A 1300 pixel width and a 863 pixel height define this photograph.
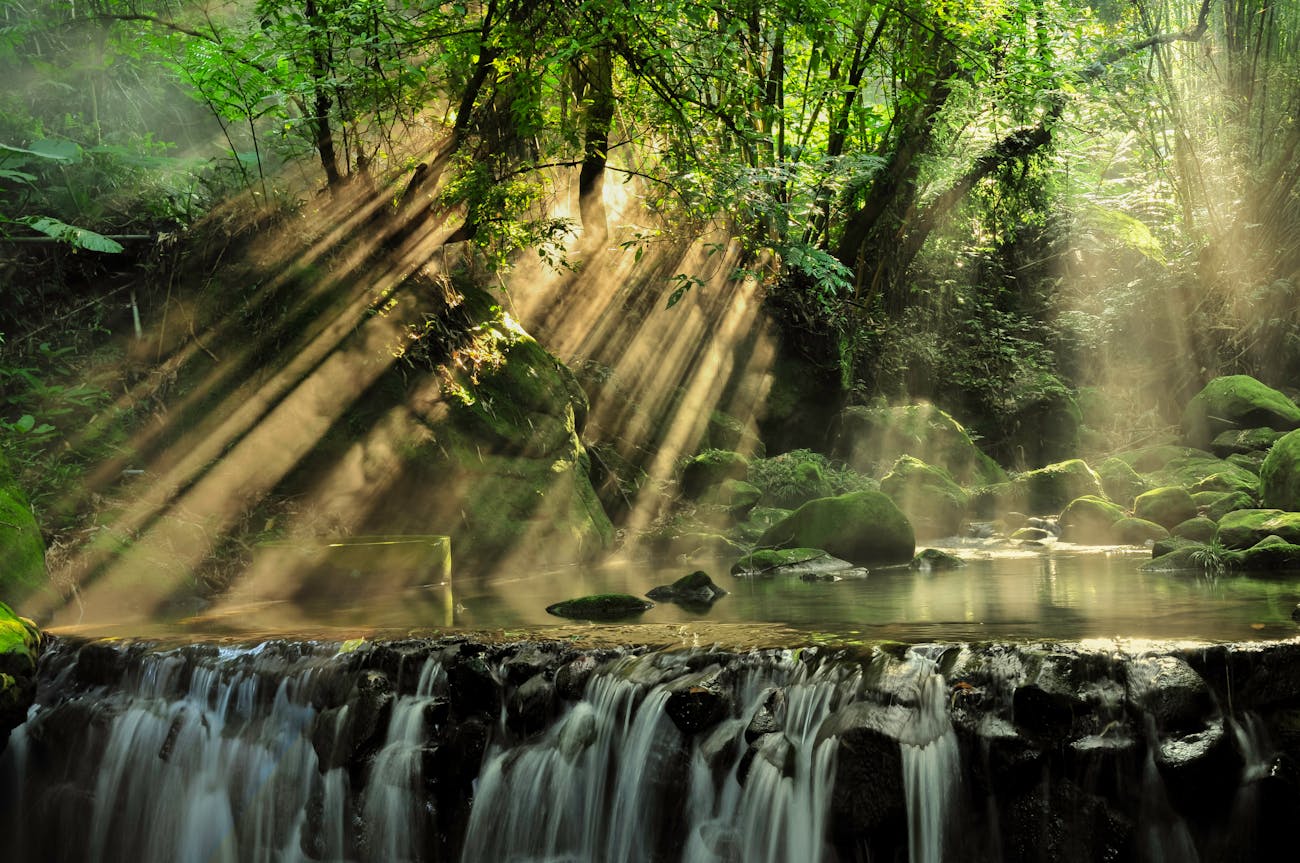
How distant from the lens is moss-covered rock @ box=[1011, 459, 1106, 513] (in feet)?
49.1

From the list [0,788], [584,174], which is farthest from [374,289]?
[0,788]

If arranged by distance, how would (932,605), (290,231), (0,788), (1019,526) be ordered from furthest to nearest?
(1019,526) < (290,231) < (932,605) < (0,788)

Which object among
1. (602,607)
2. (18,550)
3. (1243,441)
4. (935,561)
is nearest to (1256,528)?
(935,561)

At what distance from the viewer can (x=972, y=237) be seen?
21.9 metres

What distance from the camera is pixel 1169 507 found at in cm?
1236

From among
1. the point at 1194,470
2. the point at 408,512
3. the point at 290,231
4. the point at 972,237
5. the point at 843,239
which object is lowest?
the point at 408,512

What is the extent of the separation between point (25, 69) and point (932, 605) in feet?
46.8

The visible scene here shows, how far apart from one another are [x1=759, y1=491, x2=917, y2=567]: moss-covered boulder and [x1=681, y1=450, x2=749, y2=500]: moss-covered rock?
351 centimetres

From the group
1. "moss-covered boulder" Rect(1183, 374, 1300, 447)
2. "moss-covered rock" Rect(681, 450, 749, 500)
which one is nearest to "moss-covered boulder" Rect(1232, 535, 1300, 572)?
"moss-covered rock" Rect(681, 450, 749, 500)

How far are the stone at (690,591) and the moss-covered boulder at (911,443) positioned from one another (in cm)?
863

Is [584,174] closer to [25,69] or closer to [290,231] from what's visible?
[290,231]

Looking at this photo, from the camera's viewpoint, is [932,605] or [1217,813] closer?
[1217,813]

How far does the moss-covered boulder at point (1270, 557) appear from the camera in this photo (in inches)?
342

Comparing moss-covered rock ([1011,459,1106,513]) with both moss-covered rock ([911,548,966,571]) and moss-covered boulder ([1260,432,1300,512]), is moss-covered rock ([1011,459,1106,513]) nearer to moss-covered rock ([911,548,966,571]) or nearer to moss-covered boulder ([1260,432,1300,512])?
moss-covered boulder ([1260,432,1300,512])
